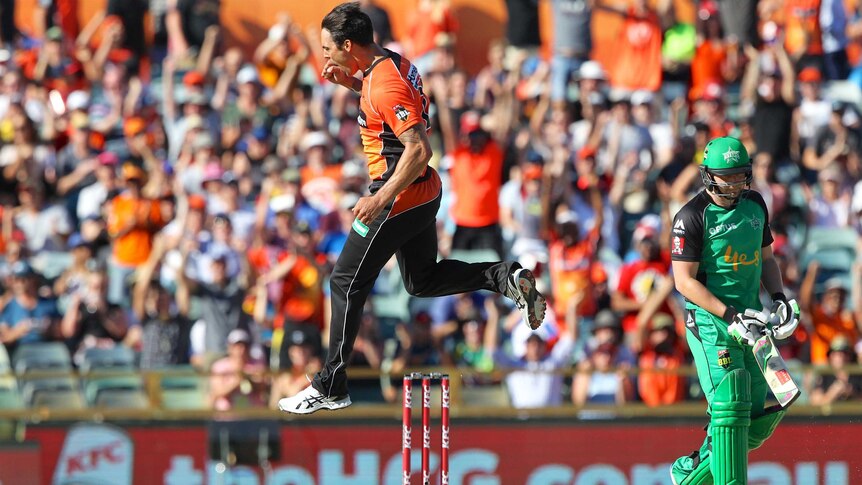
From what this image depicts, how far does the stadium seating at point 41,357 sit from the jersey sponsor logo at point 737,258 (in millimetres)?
6904

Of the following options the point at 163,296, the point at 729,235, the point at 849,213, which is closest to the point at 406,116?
the point at 729,235

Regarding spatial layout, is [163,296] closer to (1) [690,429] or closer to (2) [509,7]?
(1) [690,429]

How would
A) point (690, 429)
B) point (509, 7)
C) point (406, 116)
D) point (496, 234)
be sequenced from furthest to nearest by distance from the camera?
point (509, 7)
point (496, 234)
point (690, 429)
point (406, 116)

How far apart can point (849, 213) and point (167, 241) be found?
23.0ft

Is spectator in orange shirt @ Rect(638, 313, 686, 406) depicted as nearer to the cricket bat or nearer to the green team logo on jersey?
the cricket bat

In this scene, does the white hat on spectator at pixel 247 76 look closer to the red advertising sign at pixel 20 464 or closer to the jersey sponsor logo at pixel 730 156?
the red advertising sign at pixel 20 464

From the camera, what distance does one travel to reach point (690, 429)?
1271cm

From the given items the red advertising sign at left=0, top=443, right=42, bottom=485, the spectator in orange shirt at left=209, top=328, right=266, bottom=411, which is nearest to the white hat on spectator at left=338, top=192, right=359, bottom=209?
the spectator in orange shirt at left=209, top=328, right=266, bottom=411

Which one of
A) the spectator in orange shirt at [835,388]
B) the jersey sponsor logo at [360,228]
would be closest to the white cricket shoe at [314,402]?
the jersey sponsor logo at [360,228]

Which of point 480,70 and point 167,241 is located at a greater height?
point 480,70

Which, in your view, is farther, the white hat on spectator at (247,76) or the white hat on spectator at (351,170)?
the white hat on spectator at (247,76)

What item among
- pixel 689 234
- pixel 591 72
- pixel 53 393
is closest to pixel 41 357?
pixel 53 393

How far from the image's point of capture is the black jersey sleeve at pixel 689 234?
29.6ft

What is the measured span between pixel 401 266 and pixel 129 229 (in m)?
6.24
